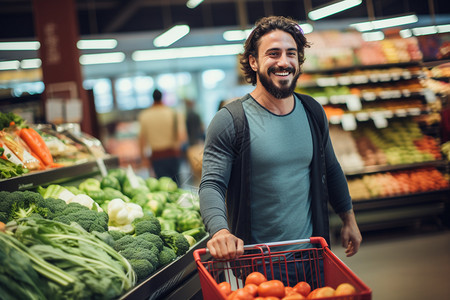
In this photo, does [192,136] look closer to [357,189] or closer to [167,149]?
[167,149]

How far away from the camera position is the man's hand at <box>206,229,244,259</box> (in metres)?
1.68

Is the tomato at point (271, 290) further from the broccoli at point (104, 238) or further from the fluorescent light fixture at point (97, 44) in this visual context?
the fluorescent light fixture at point (97, 44)

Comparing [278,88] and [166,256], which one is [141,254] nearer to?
[166,256]

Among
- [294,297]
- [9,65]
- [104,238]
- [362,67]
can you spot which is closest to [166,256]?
[104,238]

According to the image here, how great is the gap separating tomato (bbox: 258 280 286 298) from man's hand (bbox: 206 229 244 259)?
0.53 feet

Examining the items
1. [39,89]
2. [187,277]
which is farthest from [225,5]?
[187,277]

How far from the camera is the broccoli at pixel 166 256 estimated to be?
7.63ft

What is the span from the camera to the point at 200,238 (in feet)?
9.68

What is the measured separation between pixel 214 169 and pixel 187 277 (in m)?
0.84

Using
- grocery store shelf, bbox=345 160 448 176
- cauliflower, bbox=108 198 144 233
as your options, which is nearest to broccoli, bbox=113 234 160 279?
cauliflower, bbox=108 198 144 233

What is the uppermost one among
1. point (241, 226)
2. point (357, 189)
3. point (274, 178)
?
point (274, 178)

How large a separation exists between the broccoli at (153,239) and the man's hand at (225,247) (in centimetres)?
75

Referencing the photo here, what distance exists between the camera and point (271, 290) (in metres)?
1.56

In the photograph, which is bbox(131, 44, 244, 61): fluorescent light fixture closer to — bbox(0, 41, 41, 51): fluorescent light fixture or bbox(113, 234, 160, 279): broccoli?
bbox(0, 41, 41, 51): fluorescent light fixture
